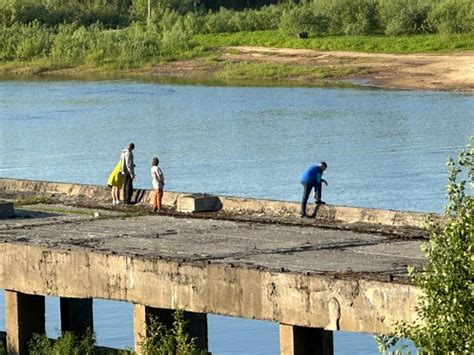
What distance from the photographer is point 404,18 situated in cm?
7944

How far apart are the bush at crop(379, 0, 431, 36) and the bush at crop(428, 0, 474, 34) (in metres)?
0.67

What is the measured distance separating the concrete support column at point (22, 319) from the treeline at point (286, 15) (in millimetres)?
55719

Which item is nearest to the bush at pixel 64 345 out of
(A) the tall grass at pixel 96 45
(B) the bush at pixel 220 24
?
(A) the tall grass at pixel 96 45

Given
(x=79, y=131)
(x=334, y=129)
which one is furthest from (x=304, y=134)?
(x=79, y=131)

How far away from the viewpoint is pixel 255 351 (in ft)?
82.5

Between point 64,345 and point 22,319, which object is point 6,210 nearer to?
point 22,319

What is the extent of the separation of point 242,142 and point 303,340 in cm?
3207

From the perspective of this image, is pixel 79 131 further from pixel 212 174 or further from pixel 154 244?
pixel 154 244

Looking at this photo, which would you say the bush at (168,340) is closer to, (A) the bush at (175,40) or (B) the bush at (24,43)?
(A) the bush at (175,40)

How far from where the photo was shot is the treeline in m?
79.2

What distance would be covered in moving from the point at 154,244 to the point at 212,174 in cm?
2030

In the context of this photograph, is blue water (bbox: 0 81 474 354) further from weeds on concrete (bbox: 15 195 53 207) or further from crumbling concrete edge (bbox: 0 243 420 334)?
crumbling concrete edge (bbox: 0 243 420 334)

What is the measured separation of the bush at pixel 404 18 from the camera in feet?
260

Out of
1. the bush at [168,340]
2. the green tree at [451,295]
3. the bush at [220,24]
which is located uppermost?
the bush at [220,24]
